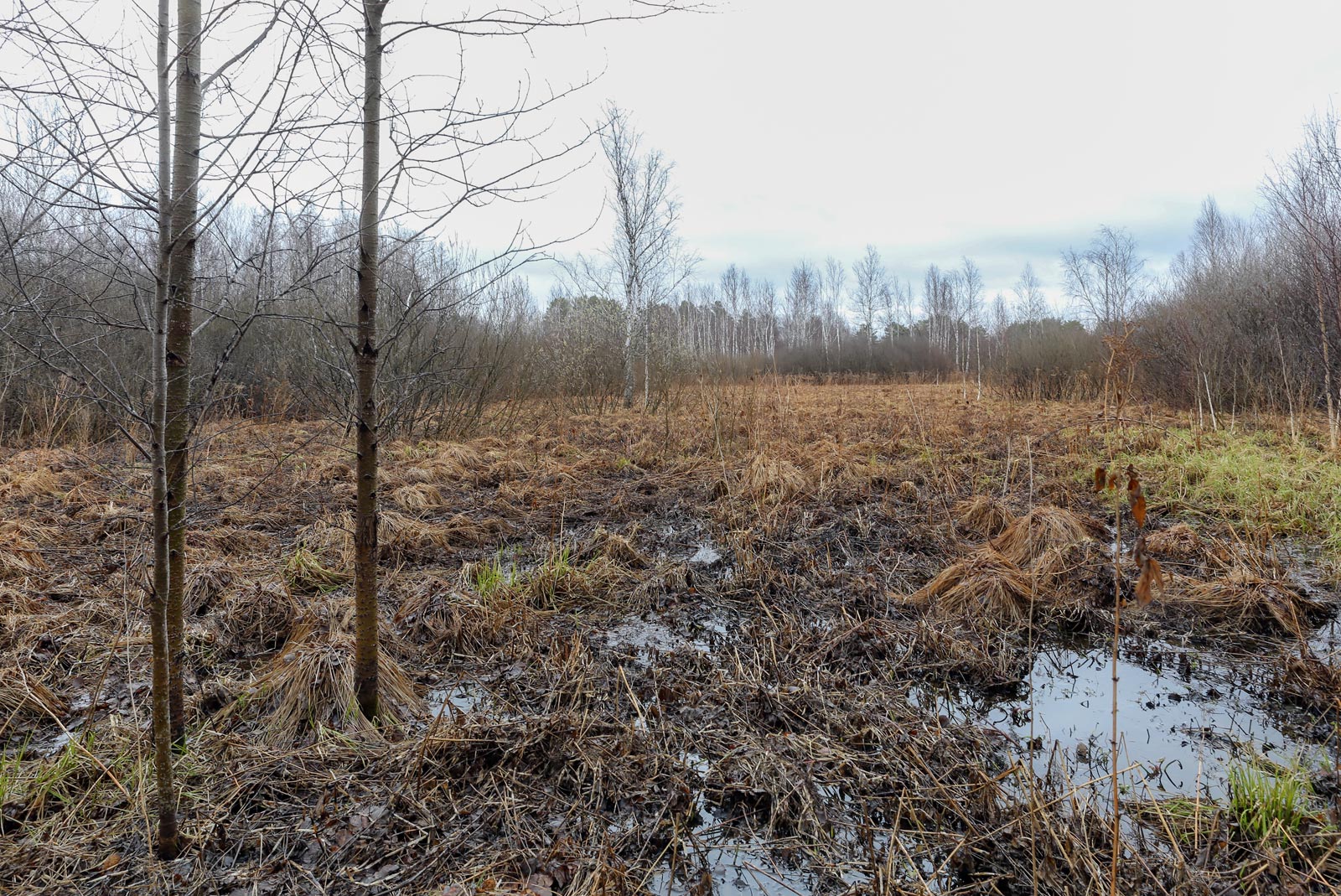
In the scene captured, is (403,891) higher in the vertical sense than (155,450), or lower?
lower

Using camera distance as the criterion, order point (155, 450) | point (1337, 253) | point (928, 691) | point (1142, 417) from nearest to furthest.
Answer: point (155, 450)
point (928, 691)
point (1337, 253)
point (1142, 417)

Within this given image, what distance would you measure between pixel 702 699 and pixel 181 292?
2321mm

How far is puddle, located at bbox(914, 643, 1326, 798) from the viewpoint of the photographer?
238 centimetres

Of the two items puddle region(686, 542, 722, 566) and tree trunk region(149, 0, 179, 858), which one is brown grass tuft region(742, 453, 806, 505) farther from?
tree trunk region(149, 0, 179, 858)

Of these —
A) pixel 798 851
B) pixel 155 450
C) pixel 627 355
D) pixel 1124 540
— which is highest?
pixel 627 355

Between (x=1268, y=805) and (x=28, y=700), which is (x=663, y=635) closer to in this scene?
(x=1268, y=805)

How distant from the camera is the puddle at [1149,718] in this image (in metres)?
2.38

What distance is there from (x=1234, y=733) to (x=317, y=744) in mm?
3424

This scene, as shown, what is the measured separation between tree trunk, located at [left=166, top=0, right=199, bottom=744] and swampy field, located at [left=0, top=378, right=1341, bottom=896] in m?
0.18

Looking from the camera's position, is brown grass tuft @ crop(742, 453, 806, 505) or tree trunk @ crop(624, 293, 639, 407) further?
tree trunk @ crop(624, 293, 639, 407)

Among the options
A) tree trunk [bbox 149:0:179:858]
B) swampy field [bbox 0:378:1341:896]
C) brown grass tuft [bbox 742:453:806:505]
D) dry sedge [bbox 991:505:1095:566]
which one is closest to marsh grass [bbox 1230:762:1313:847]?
swampy field [bbox 0:378:1341:896]

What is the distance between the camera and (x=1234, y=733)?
2.60m

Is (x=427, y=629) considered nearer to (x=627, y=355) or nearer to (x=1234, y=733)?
(x=1234, y=733)

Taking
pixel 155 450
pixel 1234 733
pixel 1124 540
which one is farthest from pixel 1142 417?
pixel 155 450
